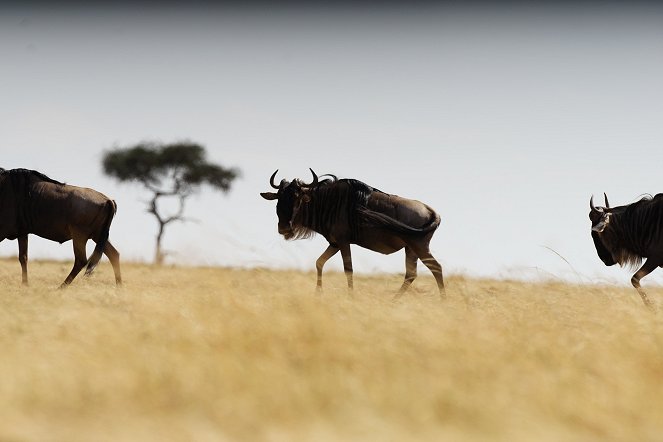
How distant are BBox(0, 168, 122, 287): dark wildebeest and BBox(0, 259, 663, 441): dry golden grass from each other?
527 cm

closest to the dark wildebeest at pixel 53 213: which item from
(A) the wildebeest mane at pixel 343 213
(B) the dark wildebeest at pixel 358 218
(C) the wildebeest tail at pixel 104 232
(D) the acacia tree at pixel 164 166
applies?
(C) the wildebeest tail at pixel 104 232

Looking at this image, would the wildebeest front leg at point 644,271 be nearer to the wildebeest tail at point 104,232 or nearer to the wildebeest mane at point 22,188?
the wildebeest tail at point 104,232

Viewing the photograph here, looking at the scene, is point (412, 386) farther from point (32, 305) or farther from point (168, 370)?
point (32, 305)

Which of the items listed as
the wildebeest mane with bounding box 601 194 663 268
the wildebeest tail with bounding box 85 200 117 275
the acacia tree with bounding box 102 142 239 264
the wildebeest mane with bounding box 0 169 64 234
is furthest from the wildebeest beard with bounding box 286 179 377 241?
the acacia tree with bounding box 102 142 239 264

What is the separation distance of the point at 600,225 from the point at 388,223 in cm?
317

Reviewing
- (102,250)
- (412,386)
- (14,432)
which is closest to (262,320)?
(412,386)

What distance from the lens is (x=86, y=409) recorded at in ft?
12.7

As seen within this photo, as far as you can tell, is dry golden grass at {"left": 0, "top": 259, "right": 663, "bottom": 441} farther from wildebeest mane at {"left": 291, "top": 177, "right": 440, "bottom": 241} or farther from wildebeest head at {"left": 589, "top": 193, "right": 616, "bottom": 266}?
wildebeest head at {"left": 589, "top": 193, "right": 616, "bottom": 266}

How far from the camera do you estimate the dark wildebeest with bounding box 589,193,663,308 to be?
34.6ft

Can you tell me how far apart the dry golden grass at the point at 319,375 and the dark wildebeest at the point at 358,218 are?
4.13 meters

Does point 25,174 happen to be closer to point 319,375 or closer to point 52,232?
point 52,232

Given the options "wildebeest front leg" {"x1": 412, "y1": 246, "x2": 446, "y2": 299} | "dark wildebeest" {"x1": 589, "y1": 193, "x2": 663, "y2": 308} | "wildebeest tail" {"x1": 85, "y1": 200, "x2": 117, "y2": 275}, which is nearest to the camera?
"wildebeest front leg" {"x1": 412, "y1": 246, "x2": 446, "y2": 299}

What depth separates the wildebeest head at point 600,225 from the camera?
1080 centimetres

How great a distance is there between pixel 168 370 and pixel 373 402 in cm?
128
